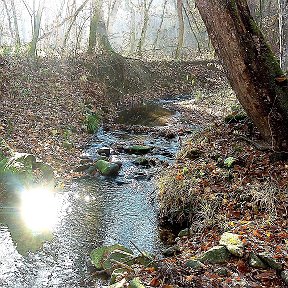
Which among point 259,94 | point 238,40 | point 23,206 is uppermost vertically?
point 238,40

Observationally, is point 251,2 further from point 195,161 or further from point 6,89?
point 195,161

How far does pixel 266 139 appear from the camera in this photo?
7.60 meters

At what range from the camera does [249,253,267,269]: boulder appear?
4.83 meters

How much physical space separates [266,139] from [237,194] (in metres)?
1.32

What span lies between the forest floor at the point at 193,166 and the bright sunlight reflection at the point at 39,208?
1.20 metres

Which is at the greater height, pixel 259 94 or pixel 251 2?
pixel 251 2

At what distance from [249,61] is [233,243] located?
10.9ft

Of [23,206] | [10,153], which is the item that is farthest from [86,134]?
[23,206]

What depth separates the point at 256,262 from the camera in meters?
4.85

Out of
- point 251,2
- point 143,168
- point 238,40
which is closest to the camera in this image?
point 238,40

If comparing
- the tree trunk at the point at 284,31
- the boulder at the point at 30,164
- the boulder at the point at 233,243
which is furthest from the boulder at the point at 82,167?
the boulder at the point at 233,243

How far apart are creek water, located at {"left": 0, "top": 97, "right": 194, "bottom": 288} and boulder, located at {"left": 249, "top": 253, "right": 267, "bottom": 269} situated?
2.22 m

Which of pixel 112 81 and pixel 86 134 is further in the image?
pixel 112 81

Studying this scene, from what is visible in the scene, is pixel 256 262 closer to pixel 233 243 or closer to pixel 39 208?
pixel 233 243
